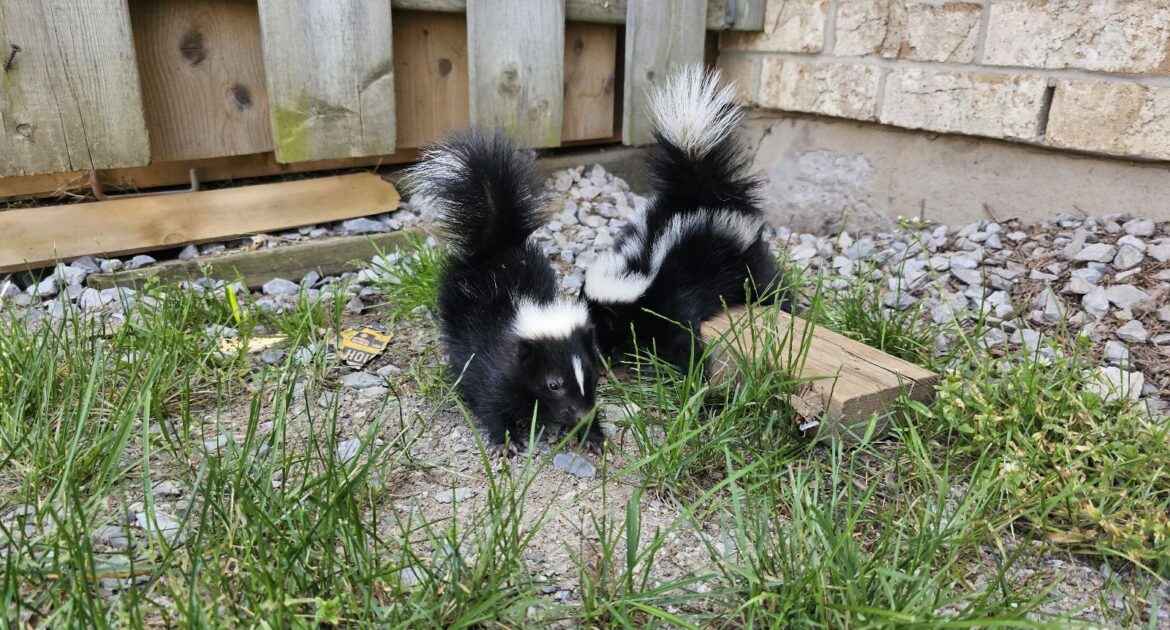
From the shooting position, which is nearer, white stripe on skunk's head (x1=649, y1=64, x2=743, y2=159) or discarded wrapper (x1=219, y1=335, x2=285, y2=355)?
discarded wrapper (x1=219, y1=335, x2=285, y2=355)

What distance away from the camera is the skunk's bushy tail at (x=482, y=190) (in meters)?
2.76

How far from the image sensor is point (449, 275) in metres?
2.87

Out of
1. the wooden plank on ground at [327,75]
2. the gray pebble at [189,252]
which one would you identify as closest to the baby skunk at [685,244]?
the wooden plank on ground at [327,75]

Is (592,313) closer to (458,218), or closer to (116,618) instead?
(458,218)

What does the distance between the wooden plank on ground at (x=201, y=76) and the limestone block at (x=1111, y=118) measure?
11.8ft

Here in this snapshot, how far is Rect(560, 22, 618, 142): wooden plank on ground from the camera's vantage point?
4418 mm

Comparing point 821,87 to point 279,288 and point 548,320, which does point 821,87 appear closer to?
point 548,320

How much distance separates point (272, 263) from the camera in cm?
356

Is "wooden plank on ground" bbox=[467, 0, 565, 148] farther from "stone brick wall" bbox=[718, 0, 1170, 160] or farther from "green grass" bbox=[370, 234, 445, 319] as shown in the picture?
"stone brick wall" bbox=[718, 0, 1170, 160]

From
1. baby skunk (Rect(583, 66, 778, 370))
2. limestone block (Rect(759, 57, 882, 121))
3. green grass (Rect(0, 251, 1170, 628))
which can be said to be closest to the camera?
green grass (Rect(0, 251, 1170, 628))

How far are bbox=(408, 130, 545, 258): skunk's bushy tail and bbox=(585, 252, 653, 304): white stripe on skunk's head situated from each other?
1.15 feet

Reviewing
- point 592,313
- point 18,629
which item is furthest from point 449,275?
point 18,629

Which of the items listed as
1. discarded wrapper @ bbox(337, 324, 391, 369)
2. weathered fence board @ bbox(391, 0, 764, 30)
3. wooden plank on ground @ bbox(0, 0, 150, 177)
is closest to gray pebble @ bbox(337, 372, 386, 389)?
discarded wrapper @ bbox(337, 324, 391, 369)

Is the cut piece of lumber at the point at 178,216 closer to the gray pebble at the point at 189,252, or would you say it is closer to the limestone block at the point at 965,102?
the gray pebble at the point at 189,252
